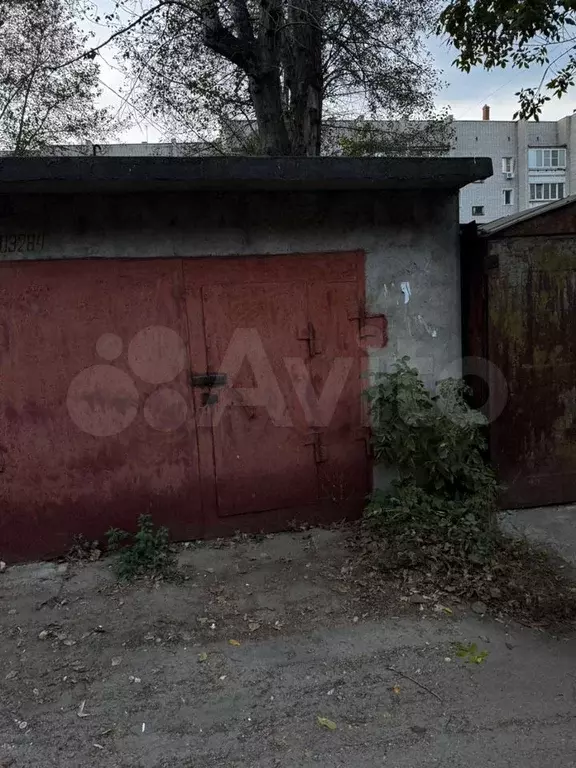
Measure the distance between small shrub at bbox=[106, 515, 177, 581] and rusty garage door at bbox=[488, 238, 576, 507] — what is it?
260cm

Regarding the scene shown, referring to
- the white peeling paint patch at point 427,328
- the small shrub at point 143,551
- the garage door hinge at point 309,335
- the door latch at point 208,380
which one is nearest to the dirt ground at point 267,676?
the small shrub at point 143,551

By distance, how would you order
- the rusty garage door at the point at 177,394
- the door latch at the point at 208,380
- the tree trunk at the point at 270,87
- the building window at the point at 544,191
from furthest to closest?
the building window at the point at 544,191
the tree trunk at the point at 270,87
the door latch at the point at 208,380
the rusty garage door at the point at 177,394

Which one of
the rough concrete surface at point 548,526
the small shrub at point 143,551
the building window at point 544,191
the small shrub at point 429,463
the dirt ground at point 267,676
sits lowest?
the dirt ground at point 267,676

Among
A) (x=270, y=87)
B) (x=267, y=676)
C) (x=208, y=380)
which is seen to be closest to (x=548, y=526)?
(x=267, y=676)

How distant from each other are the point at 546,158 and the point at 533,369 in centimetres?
4089

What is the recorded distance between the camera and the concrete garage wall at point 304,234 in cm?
398

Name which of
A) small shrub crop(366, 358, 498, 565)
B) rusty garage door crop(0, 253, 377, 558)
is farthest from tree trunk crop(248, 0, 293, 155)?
small shrub crop(366, 358, 498, 565)

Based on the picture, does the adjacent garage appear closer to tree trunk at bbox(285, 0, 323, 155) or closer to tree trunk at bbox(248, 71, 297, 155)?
tree trunk at bbox(248, 71, 297, 155)

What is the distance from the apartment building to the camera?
37406 mm

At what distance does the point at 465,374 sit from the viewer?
4.70 m

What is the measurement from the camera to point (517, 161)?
126 feet

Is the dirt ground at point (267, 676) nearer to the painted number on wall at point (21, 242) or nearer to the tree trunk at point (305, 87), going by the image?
the painted number on wall at point (21, 242)

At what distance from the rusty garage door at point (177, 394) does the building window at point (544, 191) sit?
133 ft

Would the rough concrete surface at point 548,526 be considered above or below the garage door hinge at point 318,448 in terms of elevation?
below
